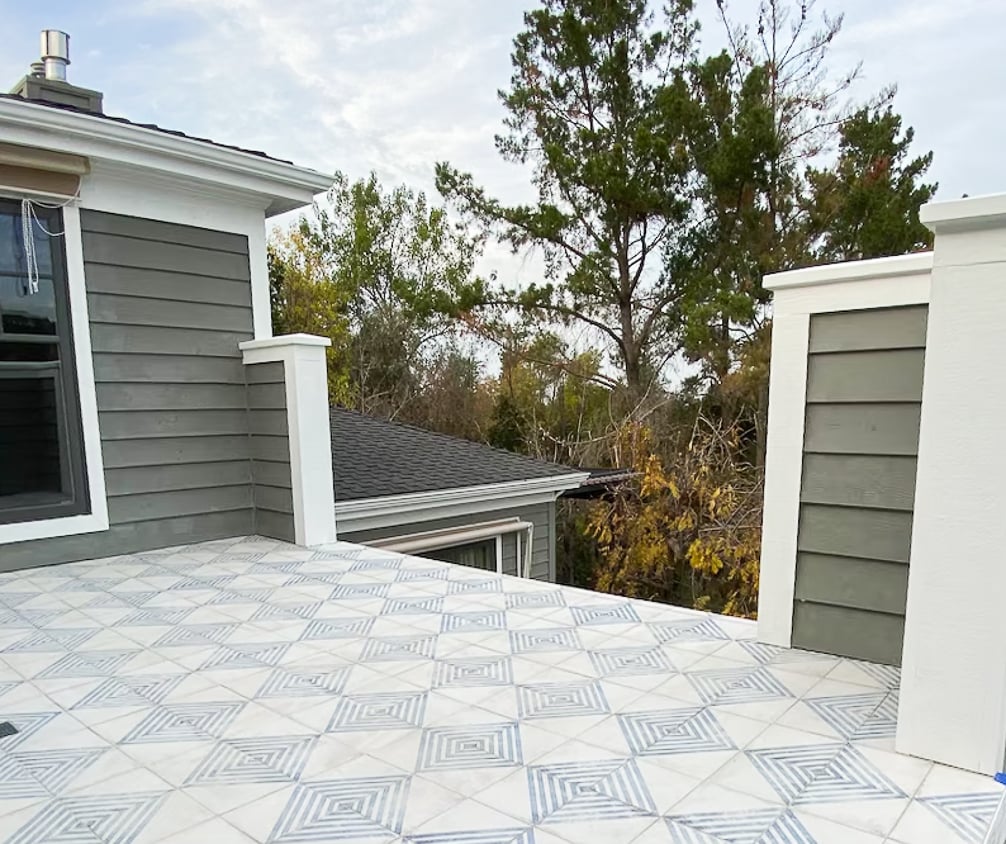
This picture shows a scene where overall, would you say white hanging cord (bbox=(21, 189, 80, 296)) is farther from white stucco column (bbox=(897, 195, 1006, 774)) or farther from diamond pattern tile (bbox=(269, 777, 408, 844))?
white stucco column (bbox=(897, 195, 1006, 774))

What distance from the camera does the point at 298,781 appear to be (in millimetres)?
1581

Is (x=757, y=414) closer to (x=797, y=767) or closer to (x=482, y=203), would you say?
(x=482, y=203)

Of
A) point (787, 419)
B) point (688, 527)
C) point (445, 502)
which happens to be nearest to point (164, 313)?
point (445, 502)

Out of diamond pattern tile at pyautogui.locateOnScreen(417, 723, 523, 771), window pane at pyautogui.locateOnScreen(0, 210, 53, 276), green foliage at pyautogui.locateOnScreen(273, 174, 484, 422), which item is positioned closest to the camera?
diamond pattern tile at pyautogui.locateOnScreen(417, 723, 523, 771)

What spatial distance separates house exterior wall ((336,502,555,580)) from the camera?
18.5ft

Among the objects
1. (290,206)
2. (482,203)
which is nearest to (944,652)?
(290,206)

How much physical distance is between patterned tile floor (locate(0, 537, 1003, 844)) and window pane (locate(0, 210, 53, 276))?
1.78 m

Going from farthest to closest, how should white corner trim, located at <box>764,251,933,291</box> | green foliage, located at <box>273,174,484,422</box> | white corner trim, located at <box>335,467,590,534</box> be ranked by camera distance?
1. green foliage, located at <box>273,174,484,422</box>
2. white corner trim, located at <box>335,467,590,534</box>
3. white corner trim, located at <box>764,251,933,291</box>

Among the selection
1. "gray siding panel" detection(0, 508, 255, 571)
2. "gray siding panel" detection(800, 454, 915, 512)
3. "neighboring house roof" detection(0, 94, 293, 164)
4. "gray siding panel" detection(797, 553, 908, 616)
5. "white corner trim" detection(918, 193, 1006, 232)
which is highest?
"neighboring house roof" detection(0, 94, 293, 164)

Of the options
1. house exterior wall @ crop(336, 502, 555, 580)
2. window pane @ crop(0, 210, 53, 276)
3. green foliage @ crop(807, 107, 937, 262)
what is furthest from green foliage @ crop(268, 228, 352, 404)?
window pane @ crop(0, 210, 53, 276)

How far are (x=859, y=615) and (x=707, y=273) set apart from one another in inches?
339

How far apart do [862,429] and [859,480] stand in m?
0.17

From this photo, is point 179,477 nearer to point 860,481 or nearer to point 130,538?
point 130,538

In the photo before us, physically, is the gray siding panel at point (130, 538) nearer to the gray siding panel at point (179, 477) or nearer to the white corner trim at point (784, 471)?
the gray siding panel at point (179, 477)
